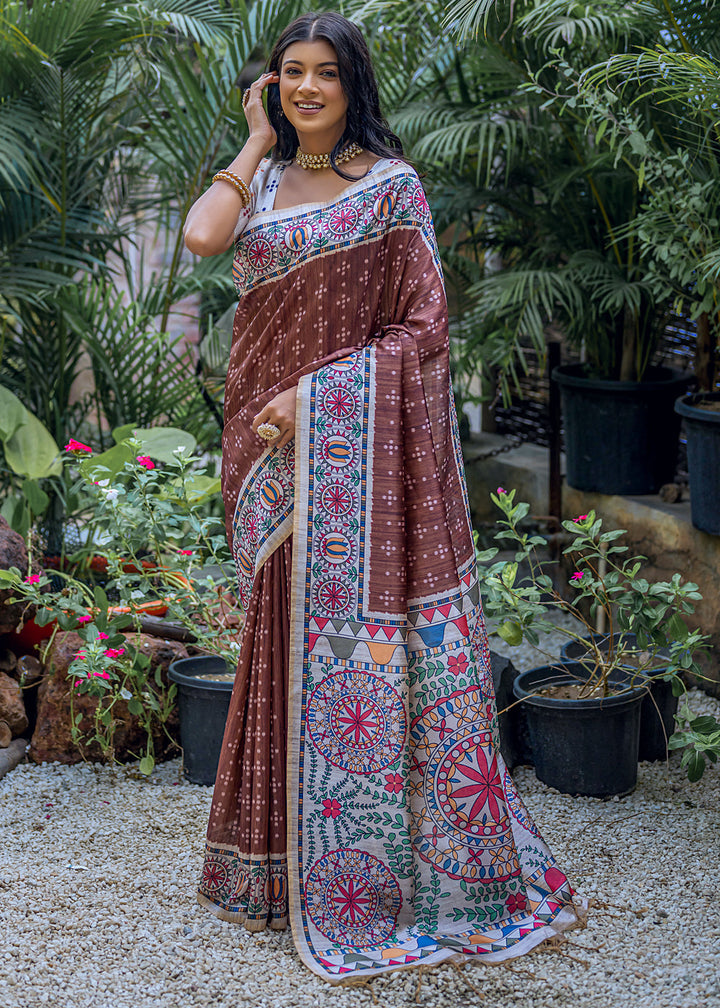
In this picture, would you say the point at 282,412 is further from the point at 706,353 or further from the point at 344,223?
the point at 706,353

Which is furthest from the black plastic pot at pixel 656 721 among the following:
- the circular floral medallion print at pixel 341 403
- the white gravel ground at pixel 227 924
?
the circular floral medallion print at pixel 341 403

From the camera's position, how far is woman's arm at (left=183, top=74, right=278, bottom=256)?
93.1 inches

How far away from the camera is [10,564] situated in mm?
3508

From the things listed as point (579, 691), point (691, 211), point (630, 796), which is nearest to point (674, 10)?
point (691, 211)

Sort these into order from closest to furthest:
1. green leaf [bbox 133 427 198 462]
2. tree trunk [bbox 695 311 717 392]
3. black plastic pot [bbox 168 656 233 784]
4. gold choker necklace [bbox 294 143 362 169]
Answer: gold choker necklace [bbox 294 143 362 169] < black plastic pot [bbox 168 656 233 784] < green leaf [bbox 133 427 198 462] < tree trunk [bbox 695 311 717 392]

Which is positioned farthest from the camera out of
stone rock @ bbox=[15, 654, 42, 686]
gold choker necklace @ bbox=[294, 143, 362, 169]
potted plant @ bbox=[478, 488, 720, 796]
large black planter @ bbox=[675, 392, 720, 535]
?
large black planter @ bbox=[675, 392, 720, 535]

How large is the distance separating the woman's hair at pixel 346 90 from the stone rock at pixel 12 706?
1999 mm

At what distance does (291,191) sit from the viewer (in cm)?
244

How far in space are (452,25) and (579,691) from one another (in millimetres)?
2314

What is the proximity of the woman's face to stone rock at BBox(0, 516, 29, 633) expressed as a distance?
1.81 metres

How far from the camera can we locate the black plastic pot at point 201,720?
3256mm

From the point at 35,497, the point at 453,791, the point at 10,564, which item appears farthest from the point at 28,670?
the point at 453,791

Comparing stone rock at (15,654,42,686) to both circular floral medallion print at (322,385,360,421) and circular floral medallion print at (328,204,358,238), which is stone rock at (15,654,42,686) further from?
circular floral medallion print at (328,204,358,238)

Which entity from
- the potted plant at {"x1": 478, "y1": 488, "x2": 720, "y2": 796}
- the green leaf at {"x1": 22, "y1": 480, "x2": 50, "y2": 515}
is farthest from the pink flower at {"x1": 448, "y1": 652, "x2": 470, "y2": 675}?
the green leaf at {"x1": 22, "y1": 480, "x2": 50, "y2": 515}
